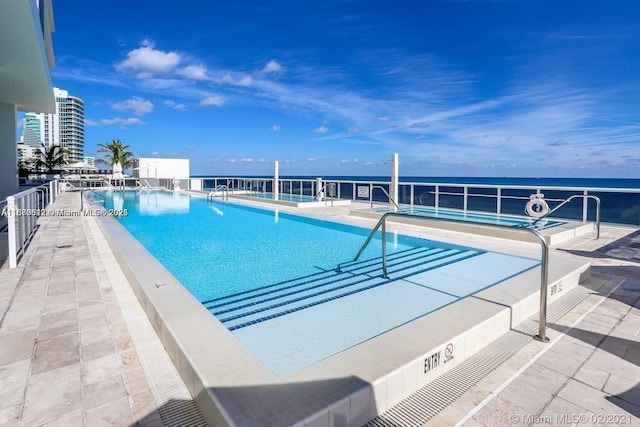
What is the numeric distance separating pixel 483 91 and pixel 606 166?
25.1 ft

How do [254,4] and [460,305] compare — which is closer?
[460,305]

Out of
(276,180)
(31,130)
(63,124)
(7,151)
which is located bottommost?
(276,180)


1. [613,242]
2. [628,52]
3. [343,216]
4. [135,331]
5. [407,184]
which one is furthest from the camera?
[628,52]

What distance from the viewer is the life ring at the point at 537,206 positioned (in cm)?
610

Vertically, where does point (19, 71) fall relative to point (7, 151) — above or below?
above

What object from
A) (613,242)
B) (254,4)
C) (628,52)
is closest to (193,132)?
(254,4)

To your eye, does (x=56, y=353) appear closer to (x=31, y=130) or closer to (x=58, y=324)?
(x=58, y=324)

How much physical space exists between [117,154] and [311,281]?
27281 millimetres

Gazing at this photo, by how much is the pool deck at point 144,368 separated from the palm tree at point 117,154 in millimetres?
26187

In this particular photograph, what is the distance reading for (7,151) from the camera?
35.0 ft

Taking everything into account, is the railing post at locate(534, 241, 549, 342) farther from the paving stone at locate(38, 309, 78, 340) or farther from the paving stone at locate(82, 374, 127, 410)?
the paving stone at locate(38, 309, 78, 340)

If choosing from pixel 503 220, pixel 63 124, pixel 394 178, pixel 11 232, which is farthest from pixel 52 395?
pixel 63 124

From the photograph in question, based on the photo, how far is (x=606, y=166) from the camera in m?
18.6

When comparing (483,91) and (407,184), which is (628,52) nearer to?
(483,91)
